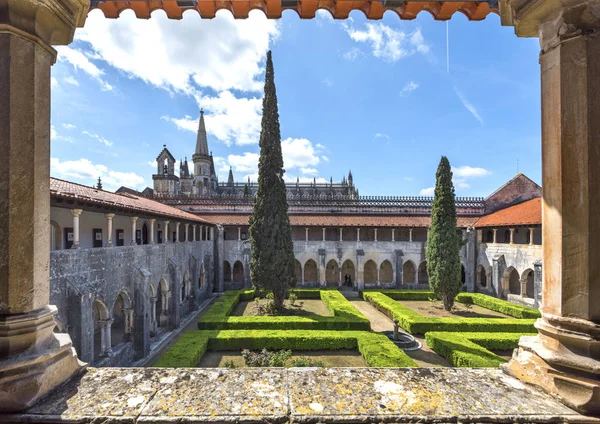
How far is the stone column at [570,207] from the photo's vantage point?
2131 mm

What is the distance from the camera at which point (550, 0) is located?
233cm

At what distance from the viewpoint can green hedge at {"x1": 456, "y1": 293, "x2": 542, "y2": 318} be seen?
17000 mm

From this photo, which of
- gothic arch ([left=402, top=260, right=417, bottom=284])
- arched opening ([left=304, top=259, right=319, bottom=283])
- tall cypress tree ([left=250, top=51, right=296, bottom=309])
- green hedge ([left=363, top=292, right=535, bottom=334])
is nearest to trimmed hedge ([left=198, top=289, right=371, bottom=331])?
green hedge ([left=363, top=292, right=535, bottom=334])

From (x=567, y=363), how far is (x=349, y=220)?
2572 cm

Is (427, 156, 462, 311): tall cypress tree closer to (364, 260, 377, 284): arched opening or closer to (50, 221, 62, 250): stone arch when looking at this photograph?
(364, 260, 377, 284): arched opening

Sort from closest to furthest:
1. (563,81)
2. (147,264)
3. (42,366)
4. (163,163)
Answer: (42,366) < (563,81) < (147,264) < (163,163)

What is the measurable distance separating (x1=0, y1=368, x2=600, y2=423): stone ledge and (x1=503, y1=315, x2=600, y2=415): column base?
0.09 m

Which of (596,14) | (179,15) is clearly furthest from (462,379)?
(179,15)

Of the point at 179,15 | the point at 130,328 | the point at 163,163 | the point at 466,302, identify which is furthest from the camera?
the point at 163,163

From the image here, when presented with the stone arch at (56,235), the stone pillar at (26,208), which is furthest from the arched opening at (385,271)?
the stone pillar at (26,208)

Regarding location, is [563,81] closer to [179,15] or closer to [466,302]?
[179,15]

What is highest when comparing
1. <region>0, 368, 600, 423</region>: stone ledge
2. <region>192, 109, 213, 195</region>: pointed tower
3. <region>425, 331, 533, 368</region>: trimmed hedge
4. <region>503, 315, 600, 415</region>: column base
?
<region>192, 109, 213, 195</region>: pointed tower

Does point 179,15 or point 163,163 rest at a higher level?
point 163,163

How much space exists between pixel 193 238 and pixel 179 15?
796 inches
